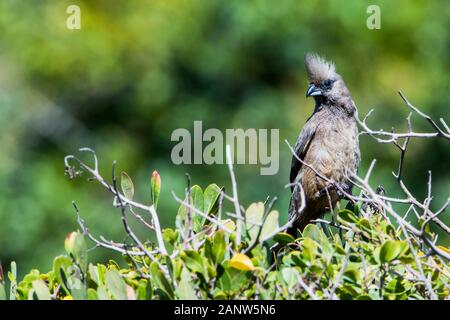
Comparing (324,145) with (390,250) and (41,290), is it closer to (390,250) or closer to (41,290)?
(390,250)

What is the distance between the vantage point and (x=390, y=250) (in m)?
3.03

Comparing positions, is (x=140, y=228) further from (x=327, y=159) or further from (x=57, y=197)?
(x=327, y=159)

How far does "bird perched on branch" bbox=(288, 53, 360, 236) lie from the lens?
6.14m

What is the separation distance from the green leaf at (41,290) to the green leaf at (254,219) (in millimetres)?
715

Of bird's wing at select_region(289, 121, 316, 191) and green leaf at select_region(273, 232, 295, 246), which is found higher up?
bird's wing at select_region(289, 121, 316, 191)

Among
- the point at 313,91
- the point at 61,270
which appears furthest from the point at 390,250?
the point at 313,91

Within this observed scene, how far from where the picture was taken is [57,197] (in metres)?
12.1

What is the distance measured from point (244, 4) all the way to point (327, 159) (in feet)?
22.5

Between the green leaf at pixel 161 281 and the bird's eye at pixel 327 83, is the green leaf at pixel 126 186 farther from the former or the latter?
the bird's eye at pixel 327 83

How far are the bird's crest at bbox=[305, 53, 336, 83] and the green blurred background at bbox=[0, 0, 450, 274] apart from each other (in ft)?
14.4

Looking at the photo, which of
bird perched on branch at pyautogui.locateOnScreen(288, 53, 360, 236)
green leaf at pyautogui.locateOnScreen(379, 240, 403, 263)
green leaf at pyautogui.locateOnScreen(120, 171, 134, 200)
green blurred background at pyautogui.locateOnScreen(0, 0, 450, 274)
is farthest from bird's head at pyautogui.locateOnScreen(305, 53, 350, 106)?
green blurred background at pyautogui.locateOnScreen(0, 0, 450, 274)

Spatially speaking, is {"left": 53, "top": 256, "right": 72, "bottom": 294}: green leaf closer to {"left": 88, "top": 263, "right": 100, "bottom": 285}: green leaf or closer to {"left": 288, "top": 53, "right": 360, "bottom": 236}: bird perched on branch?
{"left": 88, "top": 263, "right": 100, "bottom": 285}: green leaf

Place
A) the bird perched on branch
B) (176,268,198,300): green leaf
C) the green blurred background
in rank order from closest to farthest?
(176,268,198,300): green leaf
the bird perched on branch
the green blurred background
